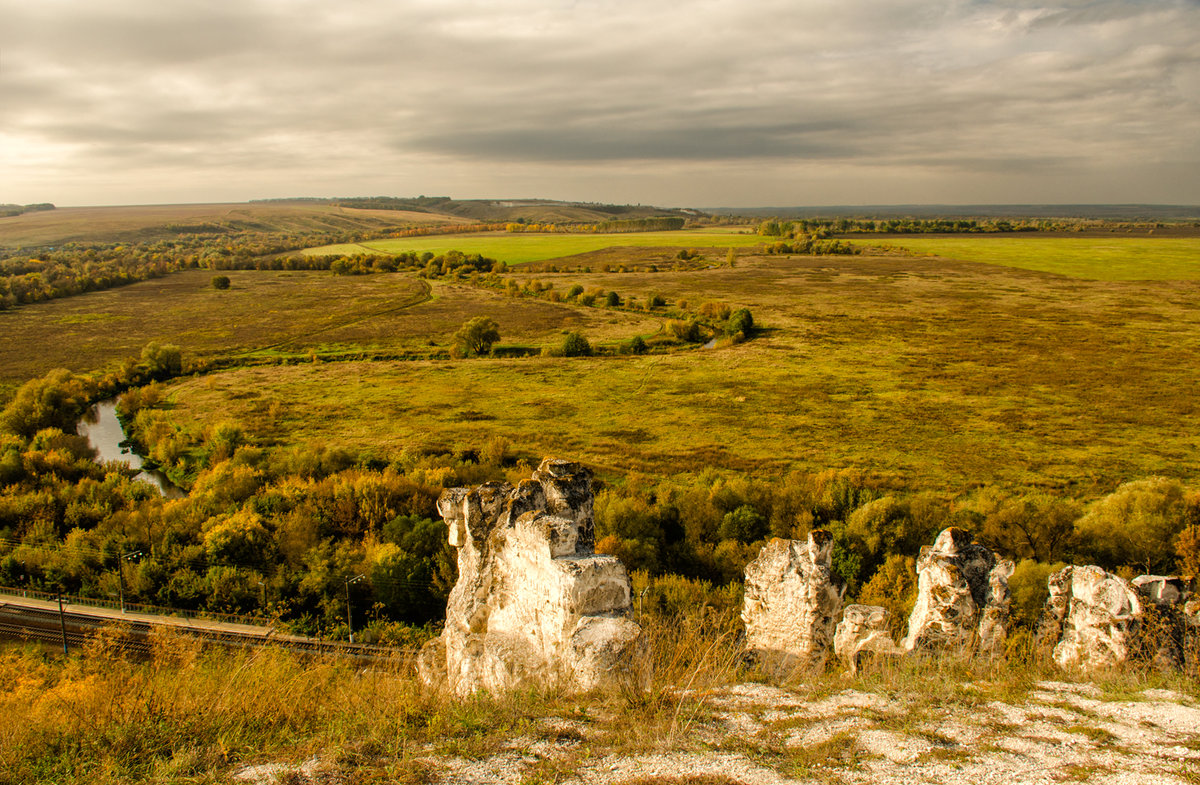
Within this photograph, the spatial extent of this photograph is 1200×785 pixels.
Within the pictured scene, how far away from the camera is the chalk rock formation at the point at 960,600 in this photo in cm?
1252

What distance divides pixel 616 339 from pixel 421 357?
23459 millimetres

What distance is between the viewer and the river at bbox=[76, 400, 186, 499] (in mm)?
46219

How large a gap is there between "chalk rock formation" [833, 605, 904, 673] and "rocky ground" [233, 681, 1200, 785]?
3469mm

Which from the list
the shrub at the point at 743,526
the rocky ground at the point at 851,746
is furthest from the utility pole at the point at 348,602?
the rocky ground at the point at 851,746

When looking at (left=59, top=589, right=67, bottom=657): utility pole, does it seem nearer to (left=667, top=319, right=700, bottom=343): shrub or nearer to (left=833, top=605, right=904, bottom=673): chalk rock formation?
(left=833, top=605, right=904, bottom=673): chalk rock formation

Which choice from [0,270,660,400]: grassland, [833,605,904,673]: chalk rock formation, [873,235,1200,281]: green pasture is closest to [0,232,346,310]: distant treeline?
[0,270,660,400]: grassland

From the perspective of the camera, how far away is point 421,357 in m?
78.1

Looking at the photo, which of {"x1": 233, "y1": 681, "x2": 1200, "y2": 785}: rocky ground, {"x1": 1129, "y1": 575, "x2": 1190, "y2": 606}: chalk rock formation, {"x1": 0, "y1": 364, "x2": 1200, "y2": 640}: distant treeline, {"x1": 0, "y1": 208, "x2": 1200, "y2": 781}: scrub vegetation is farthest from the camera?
{"x1": 0, "y1": 364, "x2": 1200, "y2": 640}: distant treeline

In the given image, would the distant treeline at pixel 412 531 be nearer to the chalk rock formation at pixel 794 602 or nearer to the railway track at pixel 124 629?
the railway track at pixel 124 629

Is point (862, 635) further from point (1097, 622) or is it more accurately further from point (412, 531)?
point (412, 531)

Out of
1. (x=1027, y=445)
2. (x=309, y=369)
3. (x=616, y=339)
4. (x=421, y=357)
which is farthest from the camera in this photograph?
(x=616, y=339)

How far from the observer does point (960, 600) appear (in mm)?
12594

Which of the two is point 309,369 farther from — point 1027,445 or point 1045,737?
point 1045,737

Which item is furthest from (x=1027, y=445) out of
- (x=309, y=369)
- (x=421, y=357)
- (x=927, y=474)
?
(x=309, y=369)
